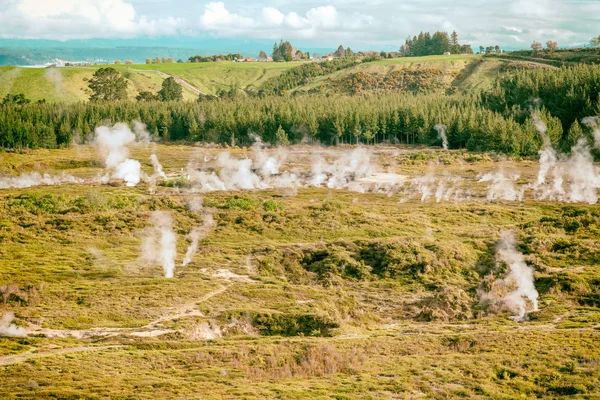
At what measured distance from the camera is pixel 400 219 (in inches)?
2227

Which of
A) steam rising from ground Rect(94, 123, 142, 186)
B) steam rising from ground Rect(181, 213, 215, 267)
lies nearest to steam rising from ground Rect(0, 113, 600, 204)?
steam rising from ground Rect(94, 123, 142, 186)

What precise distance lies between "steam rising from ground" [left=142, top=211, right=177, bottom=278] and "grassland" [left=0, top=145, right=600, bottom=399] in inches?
30.1

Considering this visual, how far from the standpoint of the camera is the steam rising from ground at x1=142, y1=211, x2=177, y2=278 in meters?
42.5

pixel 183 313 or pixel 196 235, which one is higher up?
pixel 196 235

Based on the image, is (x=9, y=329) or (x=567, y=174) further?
(x=567, y=174)

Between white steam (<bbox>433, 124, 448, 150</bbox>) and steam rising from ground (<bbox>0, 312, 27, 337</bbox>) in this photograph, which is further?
white steam (<bbox>433, 124, 448, 150</bbox>)

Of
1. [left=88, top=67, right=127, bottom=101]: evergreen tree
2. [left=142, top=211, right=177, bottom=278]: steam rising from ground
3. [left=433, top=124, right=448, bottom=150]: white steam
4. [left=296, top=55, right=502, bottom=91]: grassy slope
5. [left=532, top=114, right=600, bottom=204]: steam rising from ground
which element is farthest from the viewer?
[left=296, top=55, right=502, bottom=91]: grassy slope

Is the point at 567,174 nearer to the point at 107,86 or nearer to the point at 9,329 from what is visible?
the point at 9,329

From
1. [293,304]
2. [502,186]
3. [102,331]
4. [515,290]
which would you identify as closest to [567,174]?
[502,186]

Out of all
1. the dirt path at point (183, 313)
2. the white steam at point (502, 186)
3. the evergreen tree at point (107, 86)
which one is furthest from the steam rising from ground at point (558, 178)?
the evergreen tree at point (107, 86)

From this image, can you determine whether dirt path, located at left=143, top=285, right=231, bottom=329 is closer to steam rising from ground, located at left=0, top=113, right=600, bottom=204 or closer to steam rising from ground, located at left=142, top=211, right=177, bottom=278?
steam rising from ground, located at left=142, top=211, right=177, bottom=278

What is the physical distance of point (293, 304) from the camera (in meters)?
35.2

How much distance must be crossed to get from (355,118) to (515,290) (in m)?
87.1

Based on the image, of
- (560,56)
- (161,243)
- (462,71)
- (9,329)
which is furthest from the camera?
(462,71)
